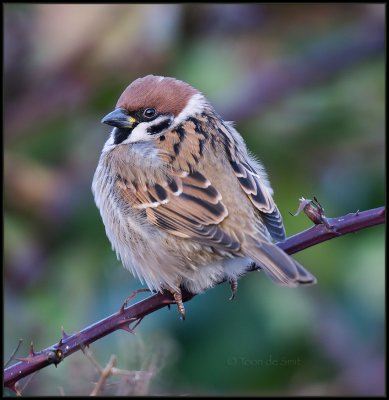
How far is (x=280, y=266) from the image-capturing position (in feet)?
7.69

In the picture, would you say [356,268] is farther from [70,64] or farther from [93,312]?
[70,64]

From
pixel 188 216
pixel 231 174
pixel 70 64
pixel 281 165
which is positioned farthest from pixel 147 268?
pixel 70 64

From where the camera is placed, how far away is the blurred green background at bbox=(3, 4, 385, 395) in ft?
11.6

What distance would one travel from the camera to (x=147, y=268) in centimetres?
276

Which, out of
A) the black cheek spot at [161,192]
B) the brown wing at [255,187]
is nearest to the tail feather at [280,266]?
the brown wing at [255,187]

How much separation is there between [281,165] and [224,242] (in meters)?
1.18

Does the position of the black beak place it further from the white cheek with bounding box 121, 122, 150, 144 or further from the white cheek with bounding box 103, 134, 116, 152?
the white cheek with bounding box 103, 134, 116, 152

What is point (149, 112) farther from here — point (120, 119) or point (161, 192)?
point (161, 192)

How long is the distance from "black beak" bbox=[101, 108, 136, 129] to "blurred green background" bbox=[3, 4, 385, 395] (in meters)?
0.80

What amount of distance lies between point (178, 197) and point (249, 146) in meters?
1.03

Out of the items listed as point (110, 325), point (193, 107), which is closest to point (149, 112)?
point (193, 107)

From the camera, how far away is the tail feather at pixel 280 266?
7.46 ft
